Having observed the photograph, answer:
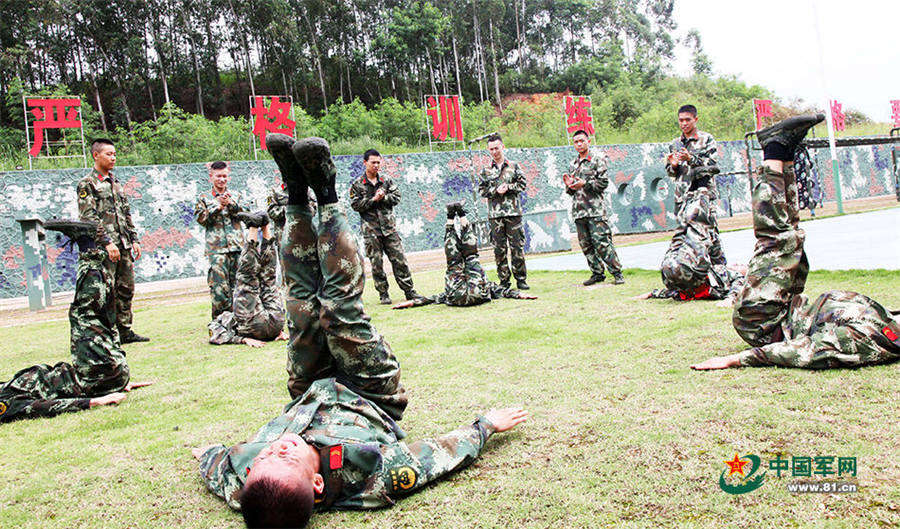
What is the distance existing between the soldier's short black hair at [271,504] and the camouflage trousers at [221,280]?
504 cm

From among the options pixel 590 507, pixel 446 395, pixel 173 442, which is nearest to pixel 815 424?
pixel 590 507

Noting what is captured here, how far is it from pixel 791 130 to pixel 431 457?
2.66 m

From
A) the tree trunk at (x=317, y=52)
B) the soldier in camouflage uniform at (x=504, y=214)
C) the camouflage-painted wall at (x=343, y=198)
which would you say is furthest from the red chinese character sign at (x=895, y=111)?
the soldier in camouflage uniform at (x=504, y=214)

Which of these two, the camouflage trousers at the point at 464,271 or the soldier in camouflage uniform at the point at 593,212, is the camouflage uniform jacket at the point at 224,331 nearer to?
the camouflage trousers at the point at 464,271

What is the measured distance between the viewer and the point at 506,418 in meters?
2.68

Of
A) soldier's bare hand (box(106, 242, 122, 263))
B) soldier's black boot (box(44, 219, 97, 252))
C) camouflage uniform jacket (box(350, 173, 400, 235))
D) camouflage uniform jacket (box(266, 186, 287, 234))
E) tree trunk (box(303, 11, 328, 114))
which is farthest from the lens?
tree trunk (box(303, 11, 328, 114))

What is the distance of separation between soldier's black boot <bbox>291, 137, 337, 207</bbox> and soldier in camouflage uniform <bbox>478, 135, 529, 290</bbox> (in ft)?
17.0

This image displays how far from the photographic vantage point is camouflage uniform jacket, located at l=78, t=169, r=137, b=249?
6.18m

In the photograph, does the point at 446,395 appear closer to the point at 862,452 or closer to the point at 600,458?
the point at 600,458

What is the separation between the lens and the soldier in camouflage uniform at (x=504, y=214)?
309 inches

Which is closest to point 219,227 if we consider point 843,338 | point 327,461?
point 327,461

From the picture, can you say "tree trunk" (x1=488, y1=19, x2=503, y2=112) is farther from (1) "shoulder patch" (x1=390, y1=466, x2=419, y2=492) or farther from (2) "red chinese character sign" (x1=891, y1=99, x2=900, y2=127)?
(1) "shoulder patch" (x1=390, y1=466, x2=419, y2=492)

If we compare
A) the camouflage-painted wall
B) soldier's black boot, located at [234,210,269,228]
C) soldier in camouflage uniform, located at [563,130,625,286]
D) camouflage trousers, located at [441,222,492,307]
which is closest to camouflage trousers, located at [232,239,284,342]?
soldier's black boot, located at [234,210,269,228]

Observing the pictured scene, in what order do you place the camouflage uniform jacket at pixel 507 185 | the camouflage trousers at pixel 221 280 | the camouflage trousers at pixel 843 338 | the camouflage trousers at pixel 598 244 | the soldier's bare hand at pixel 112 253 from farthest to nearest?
the camouflage uniform jacket at pixel 507 185 < the camouflage trousers at pixel 598 244 < the camouflage trousers at pixel 221 280 < the soldier's bare hand at pixel 112 253 < the camouflage trousers at pixel 843 338
